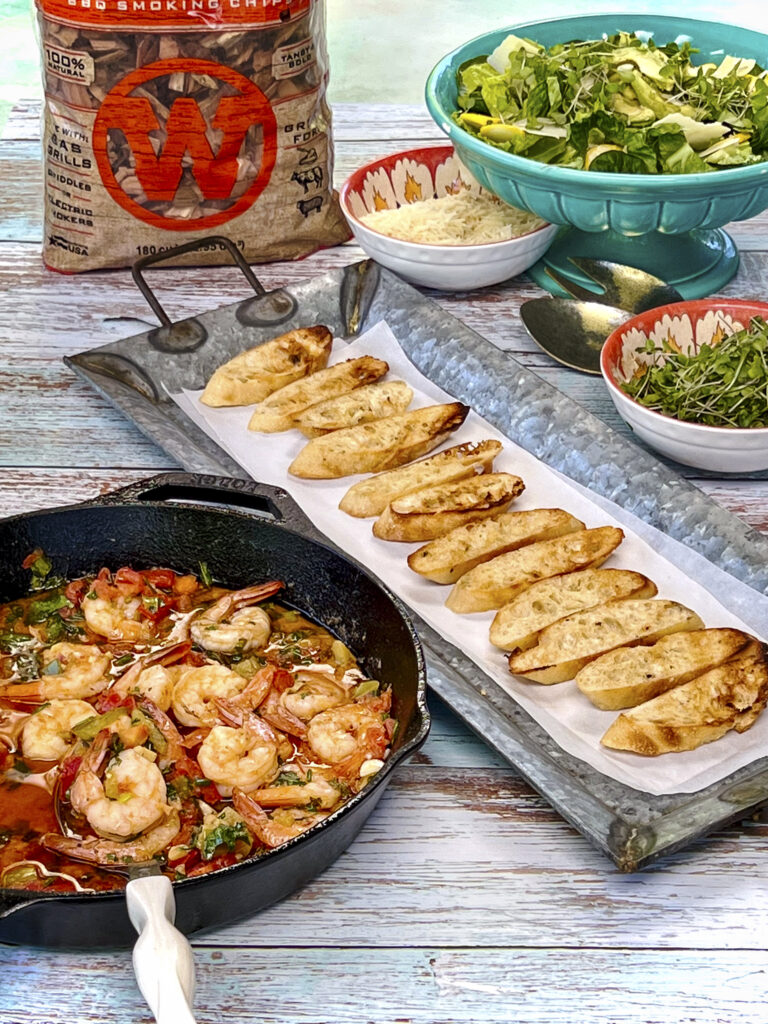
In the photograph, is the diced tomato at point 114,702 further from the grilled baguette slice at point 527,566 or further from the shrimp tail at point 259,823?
the grilled baguette slice at point 527,566

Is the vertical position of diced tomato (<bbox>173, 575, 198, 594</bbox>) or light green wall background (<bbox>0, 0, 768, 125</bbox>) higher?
diced tomato (<bbox>173, 575, 198, 594</bbox>)

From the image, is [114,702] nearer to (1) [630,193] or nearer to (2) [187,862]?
(2) [187,862]

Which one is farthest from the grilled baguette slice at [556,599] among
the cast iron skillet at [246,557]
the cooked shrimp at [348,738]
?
the cooked shrimp at [348,738]

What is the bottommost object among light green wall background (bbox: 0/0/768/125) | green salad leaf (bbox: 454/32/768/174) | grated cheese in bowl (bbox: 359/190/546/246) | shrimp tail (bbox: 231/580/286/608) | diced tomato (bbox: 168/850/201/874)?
light green wall background (bbox: 0/0/768/125)

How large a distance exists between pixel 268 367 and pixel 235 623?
2.89 feet

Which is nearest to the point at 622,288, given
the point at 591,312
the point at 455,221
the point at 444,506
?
the point at 591,312

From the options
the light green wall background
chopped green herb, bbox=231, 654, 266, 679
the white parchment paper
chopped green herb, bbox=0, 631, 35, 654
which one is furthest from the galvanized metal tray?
the light green wall background

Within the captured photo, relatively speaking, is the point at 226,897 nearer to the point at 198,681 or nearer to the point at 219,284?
the point at 198,681

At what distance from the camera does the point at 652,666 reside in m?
1.70

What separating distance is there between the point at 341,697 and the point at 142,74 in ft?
5.34

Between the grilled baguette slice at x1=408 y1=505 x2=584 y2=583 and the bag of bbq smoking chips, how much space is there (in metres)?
1.16

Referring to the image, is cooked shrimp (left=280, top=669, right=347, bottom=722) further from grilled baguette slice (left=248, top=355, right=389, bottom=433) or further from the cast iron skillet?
grilled baguette slice (left=248, top=355, right=389, bottom=433)

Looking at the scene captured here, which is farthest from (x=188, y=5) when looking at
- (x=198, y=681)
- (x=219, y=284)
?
(x=198, y=681)

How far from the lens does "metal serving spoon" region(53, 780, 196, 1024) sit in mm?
1117
